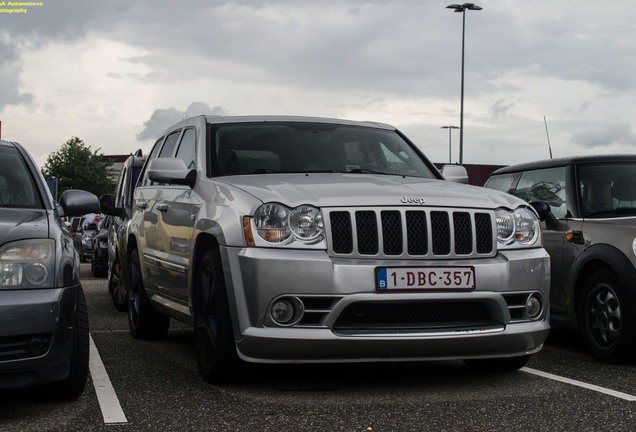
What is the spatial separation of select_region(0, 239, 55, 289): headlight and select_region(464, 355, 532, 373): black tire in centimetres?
283

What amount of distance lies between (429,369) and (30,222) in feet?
9.00

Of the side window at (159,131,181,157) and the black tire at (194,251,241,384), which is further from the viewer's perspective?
the side window at (159,131,181,157)

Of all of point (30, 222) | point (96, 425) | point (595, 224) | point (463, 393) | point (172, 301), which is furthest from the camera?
point (595, 224)

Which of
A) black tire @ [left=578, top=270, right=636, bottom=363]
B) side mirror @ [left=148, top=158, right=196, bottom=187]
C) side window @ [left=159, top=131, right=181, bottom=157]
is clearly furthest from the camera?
side window @ [left=159, top=131, right=181, bottom=157]

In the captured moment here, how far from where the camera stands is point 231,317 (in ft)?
16.6

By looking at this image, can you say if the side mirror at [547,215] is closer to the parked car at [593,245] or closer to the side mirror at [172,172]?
the parked car at [593,245]

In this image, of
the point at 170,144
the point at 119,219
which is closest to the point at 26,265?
the point at 170,144

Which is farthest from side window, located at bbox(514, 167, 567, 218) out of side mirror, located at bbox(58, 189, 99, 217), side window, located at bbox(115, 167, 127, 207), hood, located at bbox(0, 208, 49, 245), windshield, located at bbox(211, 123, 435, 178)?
side window, located at bbox(115, 167, 127, 207)

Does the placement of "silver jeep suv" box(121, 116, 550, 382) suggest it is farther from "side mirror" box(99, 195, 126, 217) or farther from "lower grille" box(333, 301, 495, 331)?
"side mirror" box(99, 195, 126, 217)

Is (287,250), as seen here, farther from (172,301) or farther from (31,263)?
(172,301)

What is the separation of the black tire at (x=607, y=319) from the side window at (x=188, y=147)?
10.2 feet

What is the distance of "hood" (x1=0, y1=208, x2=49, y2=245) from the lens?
4.54 m

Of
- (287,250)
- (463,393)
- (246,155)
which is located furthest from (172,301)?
(463,393)

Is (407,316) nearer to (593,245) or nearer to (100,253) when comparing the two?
(593,245)
